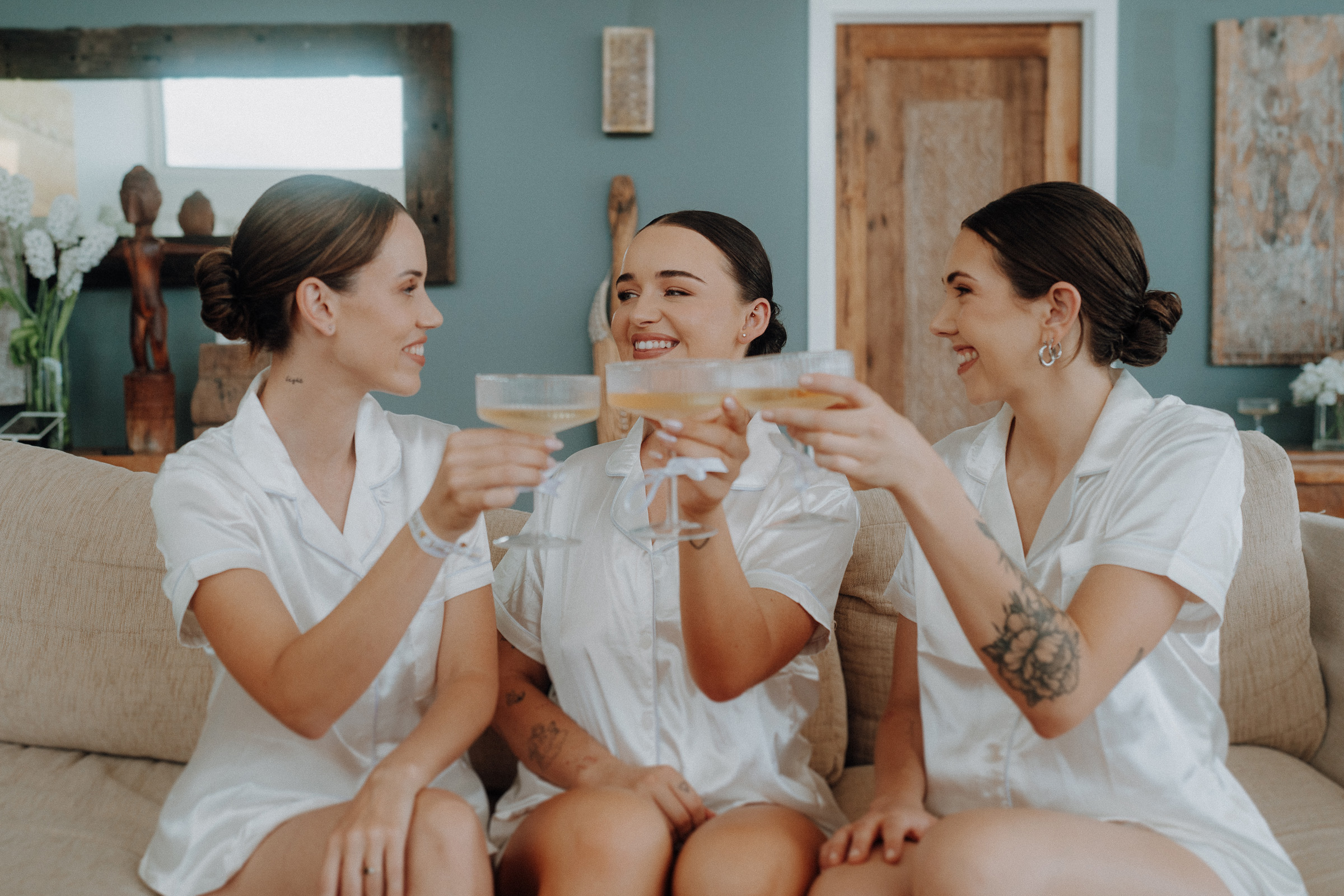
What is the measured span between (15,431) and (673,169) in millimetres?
2513

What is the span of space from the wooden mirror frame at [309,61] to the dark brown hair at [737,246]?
2.21 m

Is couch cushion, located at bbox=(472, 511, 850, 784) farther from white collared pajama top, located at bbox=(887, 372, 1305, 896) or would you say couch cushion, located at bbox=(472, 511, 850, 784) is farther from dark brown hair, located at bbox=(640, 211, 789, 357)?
dark brown hair, located at bbox=(640, 211, 789, 357)

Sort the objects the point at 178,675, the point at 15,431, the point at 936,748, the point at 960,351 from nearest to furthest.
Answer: the point at 936,748 < the point at 960,351 < the point at 178,675 < the point at 15,431

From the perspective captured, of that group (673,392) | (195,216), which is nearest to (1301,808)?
(673,392)

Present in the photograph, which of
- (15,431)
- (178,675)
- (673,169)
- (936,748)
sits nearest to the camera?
(936,748)

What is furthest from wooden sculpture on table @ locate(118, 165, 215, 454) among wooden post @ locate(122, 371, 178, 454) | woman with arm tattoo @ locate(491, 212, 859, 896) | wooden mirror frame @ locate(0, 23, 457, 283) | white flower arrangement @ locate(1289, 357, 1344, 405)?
white flower arrangement @ locate(1289, 357, 1344, 405)

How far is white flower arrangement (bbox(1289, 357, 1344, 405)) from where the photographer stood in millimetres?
3223

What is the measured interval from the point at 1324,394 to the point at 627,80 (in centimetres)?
265

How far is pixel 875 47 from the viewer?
3.59 meters

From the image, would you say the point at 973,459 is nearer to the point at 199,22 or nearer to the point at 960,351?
the point at 960,351

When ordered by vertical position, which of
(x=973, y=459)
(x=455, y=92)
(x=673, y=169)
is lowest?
(x=973, y=459)

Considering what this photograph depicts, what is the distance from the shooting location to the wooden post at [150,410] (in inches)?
128

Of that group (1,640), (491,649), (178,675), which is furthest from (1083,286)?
(1,640)

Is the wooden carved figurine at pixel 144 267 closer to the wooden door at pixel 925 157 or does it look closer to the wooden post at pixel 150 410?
the wooden post at pixel 150 410
